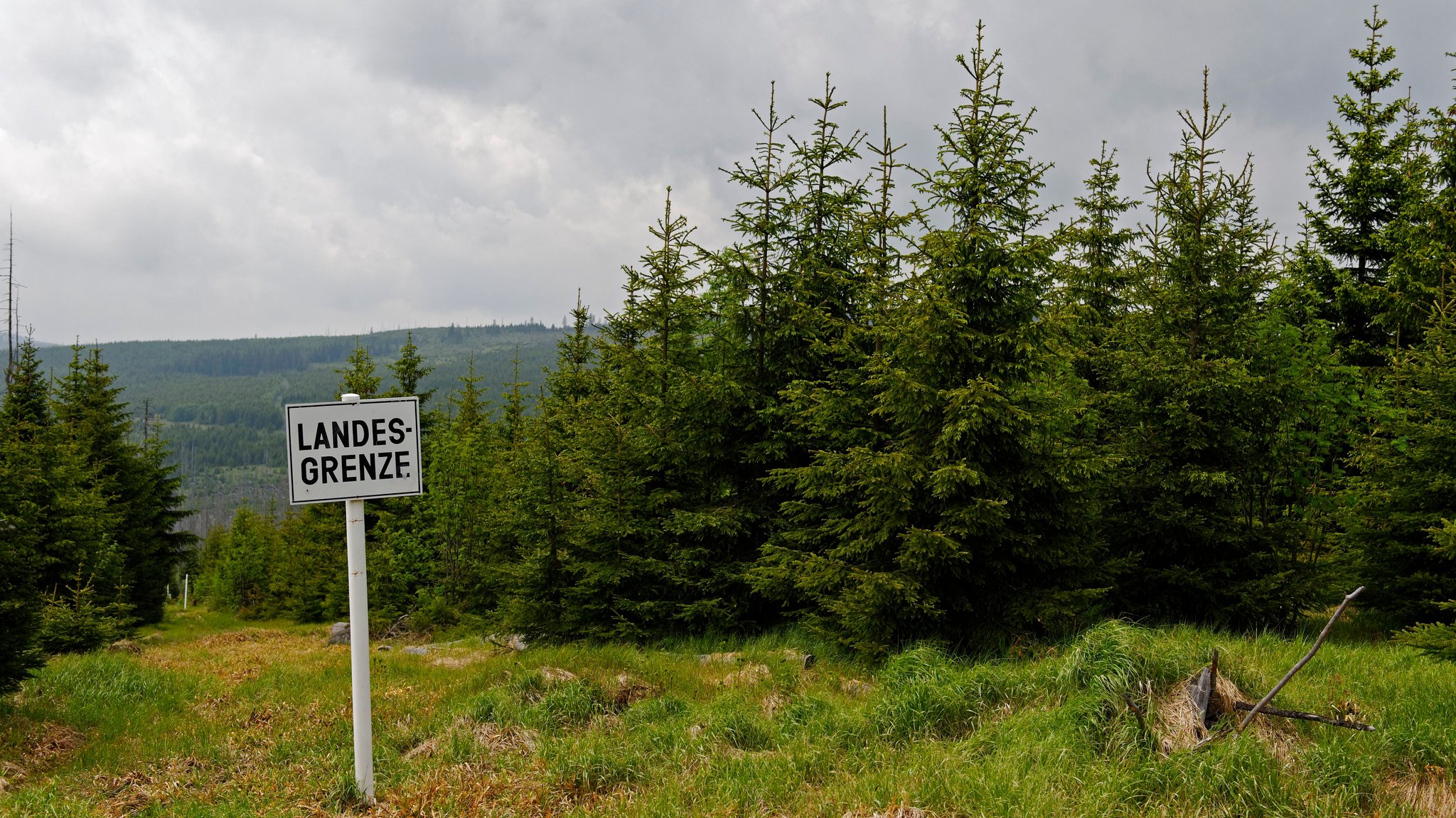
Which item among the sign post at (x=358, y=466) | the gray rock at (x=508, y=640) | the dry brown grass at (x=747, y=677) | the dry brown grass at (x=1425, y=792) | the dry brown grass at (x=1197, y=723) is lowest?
the gray rock at (x=508, y=640)

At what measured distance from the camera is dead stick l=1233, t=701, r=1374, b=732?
15.2ft

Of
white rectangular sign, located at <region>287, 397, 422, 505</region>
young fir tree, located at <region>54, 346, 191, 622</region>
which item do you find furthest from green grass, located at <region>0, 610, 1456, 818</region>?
young fir tree, located at <region>54, 346, 191, 622</region>

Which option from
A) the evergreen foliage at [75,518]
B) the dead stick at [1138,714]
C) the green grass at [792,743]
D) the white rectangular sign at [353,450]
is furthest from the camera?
the evergreen foliage at [75,518]

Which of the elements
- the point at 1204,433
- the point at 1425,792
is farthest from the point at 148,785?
the point at 1204,433

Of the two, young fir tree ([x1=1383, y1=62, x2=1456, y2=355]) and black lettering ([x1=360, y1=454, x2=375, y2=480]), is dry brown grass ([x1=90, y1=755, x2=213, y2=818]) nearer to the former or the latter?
black lettering ([x1=360, y1=454, x2=375, y2=480])

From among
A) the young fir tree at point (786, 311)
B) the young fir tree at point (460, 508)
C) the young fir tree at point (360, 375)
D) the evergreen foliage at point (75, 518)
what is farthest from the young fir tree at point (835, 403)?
the young fir tree at point (360, 375)

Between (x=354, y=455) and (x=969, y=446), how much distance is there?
271 inches

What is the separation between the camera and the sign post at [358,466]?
5.20m

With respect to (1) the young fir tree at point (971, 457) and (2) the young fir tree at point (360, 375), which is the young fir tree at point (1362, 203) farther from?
(2) the young fir tree at point (360, 375)

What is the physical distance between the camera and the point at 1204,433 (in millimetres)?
10898

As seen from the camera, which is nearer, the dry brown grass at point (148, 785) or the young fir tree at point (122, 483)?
the dry brown grass at point (148, 785)

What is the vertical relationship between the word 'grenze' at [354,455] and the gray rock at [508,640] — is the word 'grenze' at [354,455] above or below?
above

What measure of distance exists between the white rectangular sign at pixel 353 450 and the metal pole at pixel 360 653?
123mm

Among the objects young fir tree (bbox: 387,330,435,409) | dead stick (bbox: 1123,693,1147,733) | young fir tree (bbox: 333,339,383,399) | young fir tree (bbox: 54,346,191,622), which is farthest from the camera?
young fir tree (bbox: 387,330,435,409)
